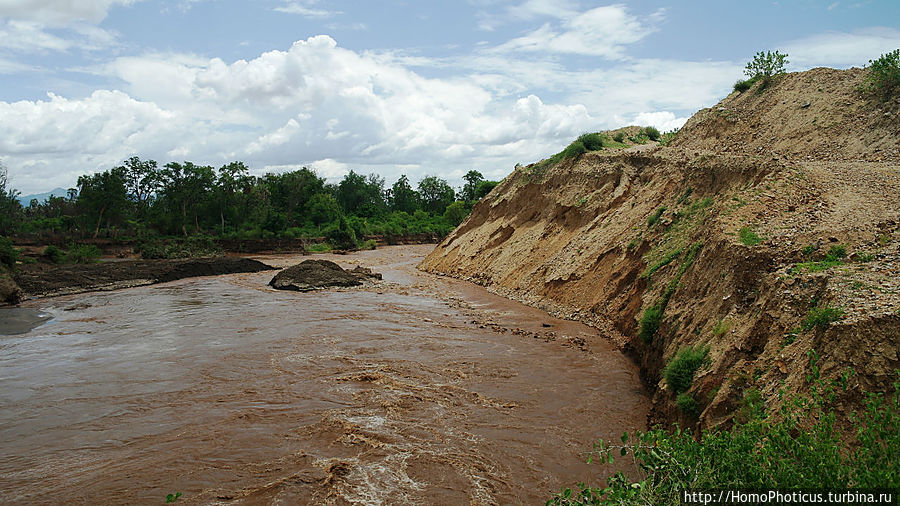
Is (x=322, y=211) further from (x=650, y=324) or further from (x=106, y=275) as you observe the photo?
(x=650, y=324)

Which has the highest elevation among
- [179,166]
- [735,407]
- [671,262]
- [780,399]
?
[179,166]

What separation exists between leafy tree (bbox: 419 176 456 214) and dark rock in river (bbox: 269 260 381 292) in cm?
5817

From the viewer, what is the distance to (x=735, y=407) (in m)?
6.10

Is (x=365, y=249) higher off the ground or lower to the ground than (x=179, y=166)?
lower

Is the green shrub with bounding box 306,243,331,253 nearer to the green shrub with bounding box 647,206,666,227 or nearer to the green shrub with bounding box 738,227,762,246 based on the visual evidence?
the green shrub with bounding box 647,206,666,227

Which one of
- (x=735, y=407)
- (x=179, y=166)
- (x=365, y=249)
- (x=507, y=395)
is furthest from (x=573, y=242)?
(x=179, y=166)

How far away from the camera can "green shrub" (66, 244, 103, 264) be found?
117 ft

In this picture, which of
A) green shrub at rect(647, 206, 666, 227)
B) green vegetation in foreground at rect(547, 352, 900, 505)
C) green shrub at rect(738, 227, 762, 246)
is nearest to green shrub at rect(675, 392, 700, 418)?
green vegetation in foreground at rect(547, 352, 900, 505)

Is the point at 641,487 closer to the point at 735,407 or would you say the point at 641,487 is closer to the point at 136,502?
the point at 735,407

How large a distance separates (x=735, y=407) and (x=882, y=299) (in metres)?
1.88

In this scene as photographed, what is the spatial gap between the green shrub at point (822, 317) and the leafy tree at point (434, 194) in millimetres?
77148

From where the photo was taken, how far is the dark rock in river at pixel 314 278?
918 inches

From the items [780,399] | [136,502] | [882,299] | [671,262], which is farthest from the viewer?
[671,262]

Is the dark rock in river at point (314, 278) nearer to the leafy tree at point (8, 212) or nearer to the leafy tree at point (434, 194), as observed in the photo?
the leafy tree at point (8, 212)
